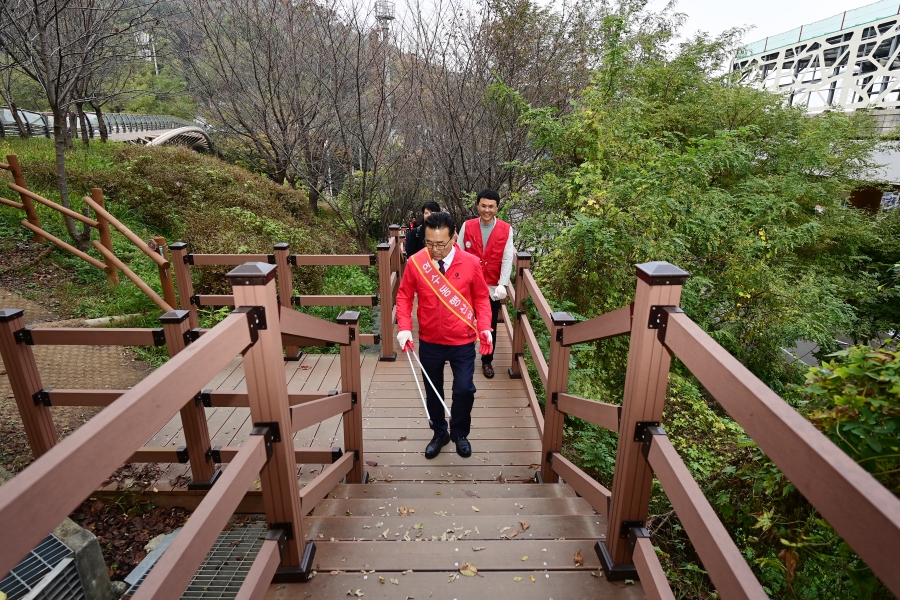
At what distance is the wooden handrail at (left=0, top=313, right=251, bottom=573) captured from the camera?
762mm

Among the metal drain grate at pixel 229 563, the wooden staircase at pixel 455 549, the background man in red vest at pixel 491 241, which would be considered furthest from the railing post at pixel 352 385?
the background man in red vest at pixel 491 241

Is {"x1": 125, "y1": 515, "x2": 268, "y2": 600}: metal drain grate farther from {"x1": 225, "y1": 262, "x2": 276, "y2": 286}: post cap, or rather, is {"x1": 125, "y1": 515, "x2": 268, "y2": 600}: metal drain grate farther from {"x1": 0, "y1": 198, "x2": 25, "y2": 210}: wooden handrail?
{"x1": 0, "y1": 198, "x2": 25, "y2": 210}: wooden handrail

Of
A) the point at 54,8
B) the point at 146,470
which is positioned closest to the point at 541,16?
the point at 54,8

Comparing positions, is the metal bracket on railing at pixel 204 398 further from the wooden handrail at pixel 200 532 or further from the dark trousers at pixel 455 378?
the wooden handrail at pixel 200 532

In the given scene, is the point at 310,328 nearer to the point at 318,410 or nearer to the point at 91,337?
the point at 318,410

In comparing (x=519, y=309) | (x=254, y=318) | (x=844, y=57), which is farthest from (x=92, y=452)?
(x=844, y=57)

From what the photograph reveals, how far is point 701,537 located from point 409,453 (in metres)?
2.60

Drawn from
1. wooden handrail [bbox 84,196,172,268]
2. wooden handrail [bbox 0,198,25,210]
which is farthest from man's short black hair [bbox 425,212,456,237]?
wooden handrail [bbox 0,198,25,210]

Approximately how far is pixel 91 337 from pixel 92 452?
89.6 inches

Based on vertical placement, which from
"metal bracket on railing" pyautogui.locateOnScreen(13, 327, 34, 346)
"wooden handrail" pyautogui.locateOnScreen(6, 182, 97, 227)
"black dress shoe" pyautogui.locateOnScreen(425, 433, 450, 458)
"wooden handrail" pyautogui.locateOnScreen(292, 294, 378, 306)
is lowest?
"black dress shoe" pyautogui.locateOnScreen(425, 433, 450, 458)

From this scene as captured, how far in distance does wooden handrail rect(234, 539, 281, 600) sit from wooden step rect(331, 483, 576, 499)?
1092 millimetres

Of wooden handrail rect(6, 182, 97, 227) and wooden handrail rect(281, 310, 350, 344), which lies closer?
wooden handrail rect(281, 310, 350, 344)

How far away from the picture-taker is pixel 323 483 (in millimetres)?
2469

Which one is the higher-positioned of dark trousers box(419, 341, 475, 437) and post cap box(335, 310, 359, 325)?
post cap box(335, 310, 359, 325)
